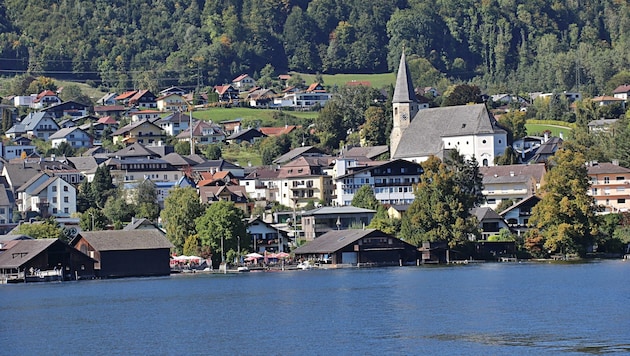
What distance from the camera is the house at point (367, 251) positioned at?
237ft

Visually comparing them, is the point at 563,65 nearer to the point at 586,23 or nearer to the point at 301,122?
the point at 301,122

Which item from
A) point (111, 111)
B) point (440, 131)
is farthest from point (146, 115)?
point (440, 131)

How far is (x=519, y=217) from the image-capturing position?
7869 centimetres

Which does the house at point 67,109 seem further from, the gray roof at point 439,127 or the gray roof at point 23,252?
the gray roof at point 23,252

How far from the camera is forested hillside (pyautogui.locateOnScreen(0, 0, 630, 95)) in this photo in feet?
503

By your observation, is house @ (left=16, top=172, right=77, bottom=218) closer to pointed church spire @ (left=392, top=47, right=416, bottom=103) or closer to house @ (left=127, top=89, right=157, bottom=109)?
pointed church spire @ (left=392, top=47, right=416, bottom=103)

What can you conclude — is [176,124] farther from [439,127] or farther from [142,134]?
[439,127]

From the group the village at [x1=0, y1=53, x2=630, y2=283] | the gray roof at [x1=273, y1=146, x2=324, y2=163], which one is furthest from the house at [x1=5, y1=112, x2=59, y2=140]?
the gray roof at [x1=273, y1=146, x2=324, y2=163]

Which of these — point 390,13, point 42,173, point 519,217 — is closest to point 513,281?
point 519,217

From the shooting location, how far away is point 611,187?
82.8m

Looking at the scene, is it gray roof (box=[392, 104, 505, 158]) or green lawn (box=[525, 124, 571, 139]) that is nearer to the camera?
gray roof (box=[392, 104, 505, 158])

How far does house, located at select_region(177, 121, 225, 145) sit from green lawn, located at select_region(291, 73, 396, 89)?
45548 millimetres

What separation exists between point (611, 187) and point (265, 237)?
68.2ft

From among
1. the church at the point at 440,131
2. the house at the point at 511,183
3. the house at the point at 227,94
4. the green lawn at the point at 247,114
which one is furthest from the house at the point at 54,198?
the house at the point at 227,94
